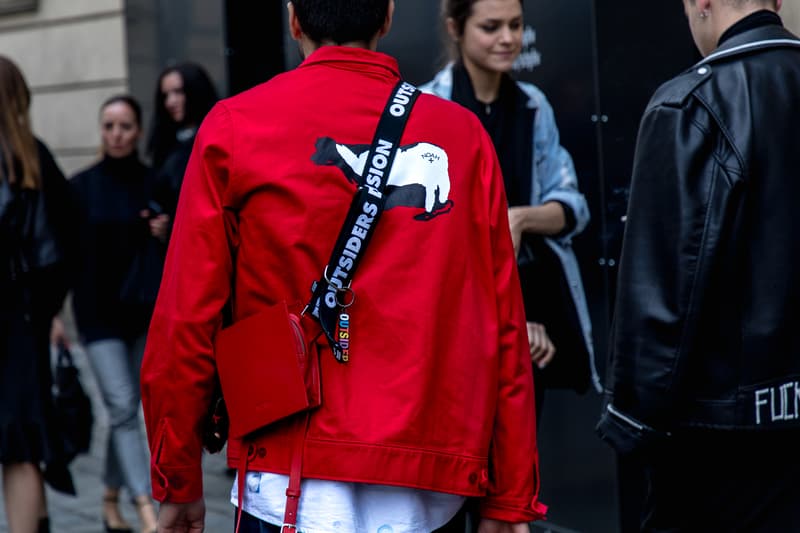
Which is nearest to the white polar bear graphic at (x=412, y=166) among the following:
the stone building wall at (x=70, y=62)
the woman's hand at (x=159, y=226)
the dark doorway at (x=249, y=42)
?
the woman's hand at (x=159, y=226)

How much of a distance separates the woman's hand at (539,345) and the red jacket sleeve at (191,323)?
1.70 metres

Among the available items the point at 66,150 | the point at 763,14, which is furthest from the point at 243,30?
the point at 763,14

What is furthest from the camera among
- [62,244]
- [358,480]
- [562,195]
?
[62,244]

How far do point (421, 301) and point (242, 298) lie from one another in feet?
1.22

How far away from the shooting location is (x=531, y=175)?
4.21 metres

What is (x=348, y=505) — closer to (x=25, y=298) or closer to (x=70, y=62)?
(x=25, y=298)

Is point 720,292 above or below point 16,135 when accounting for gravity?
above

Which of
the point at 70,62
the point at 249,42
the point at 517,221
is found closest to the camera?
the point at 517,221

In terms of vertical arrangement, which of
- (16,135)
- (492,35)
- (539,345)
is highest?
(492,35)

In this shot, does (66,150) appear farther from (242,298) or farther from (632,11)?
(242,298)

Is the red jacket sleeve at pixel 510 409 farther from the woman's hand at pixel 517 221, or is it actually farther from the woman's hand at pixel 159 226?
the woman's hand at pixel 159 226

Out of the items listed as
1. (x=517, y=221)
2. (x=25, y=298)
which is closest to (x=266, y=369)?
(x=517, y=221)

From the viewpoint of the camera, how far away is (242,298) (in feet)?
8.73

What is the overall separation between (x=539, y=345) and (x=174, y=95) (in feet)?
10.4
